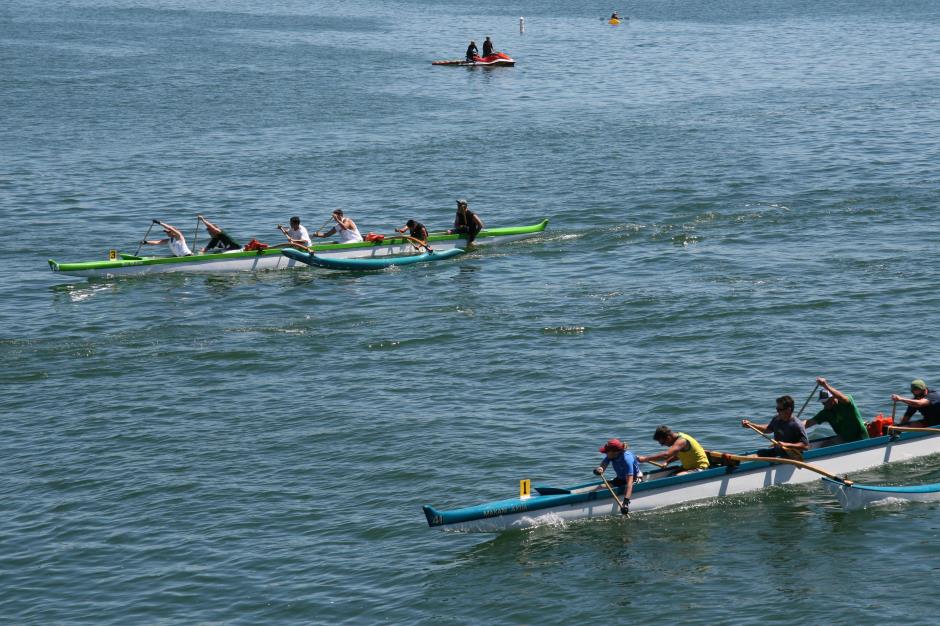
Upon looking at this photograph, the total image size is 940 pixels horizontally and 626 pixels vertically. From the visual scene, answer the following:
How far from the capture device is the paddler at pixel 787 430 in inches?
914

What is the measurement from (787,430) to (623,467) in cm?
352

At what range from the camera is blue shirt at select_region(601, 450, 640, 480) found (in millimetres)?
22266

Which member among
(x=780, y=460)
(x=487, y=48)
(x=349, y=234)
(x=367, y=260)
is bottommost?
(x=780, y=460)

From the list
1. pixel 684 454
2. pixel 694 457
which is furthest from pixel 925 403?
pixel 684 454

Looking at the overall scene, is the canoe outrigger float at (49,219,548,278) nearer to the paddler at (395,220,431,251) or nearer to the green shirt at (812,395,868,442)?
the paddler at (395,220,431,251)

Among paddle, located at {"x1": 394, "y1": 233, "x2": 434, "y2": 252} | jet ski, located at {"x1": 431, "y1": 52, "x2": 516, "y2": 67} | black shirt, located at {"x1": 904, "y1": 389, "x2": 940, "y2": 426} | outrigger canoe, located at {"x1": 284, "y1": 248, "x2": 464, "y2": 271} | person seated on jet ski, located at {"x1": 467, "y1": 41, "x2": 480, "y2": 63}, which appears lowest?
black shirt, located at {"x1": 904, "y1": 389, "x2": 940, "y2": 426}

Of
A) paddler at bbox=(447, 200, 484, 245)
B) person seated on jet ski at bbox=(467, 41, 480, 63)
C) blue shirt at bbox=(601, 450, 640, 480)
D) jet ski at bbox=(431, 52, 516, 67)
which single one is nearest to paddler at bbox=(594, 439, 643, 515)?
blue shirt at bbox=(601, 450, 640, 480)

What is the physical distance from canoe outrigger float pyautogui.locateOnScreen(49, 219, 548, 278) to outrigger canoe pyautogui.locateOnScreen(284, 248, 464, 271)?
0.34 m

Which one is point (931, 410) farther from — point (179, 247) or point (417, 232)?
point (179, 247)

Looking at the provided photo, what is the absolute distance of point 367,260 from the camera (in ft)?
130

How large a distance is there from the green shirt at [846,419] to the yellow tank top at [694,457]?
2713 millimetres

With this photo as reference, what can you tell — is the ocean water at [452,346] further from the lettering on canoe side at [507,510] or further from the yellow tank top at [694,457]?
the yellow tank top at [694,457]

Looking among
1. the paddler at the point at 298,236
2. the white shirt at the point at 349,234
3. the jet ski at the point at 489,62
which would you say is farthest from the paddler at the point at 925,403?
the jet ski at the point at 489,62

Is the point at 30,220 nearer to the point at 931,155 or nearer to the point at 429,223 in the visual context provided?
the point at 429,223
